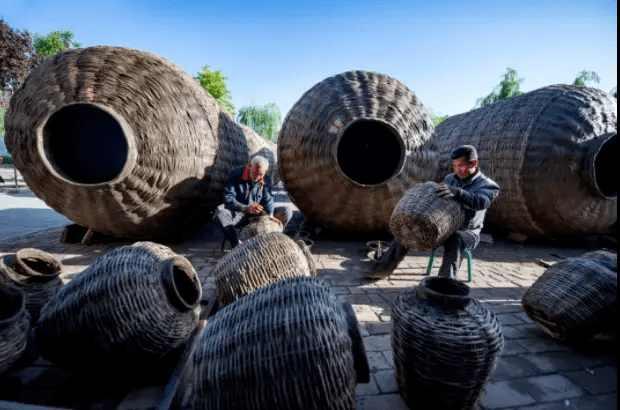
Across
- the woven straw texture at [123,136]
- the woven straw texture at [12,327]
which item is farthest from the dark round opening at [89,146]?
the woven straw texture at [12,327]

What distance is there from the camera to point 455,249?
2.90 meters

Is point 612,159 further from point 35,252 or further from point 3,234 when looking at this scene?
point 3,234

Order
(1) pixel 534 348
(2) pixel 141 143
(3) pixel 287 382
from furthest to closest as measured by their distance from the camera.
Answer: (2) pixel 141 143 → (1) pixel 534 348 → (3) pixel 287 382

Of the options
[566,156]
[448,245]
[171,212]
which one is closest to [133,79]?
[171,212]

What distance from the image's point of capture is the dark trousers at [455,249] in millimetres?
2887

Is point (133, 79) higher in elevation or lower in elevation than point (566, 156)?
higher

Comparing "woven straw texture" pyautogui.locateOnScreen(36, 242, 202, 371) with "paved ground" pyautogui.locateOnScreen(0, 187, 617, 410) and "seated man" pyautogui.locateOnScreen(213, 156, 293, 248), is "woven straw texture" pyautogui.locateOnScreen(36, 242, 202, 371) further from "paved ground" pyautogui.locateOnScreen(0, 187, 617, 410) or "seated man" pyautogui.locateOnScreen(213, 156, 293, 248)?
"seated man" pyautogui.locateOnScreen(213, 156, 293, 248)

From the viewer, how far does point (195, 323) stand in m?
1.83

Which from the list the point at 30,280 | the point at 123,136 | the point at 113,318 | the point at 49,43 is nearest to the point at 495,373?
the point at 113,318

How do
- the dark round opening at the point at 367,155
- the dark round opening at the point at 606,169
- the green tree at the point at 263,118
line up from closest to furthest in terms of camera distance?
the dark round opening at the point at 606,169
the dark round opening at the point at 367,155
the green tree at the point at 263,118

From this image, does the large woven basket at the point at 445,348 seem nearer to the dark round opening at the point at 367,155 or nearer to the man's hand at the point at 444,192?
the man's hand at the point at 444,192

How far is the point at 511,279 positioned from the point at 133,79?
4.87 meters

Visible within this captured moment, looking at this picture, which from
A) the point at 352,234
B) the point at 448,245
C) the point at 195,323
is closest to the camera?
the point at 195,323

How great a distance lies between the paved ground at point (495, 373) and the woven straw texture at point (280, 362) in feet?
1.97
